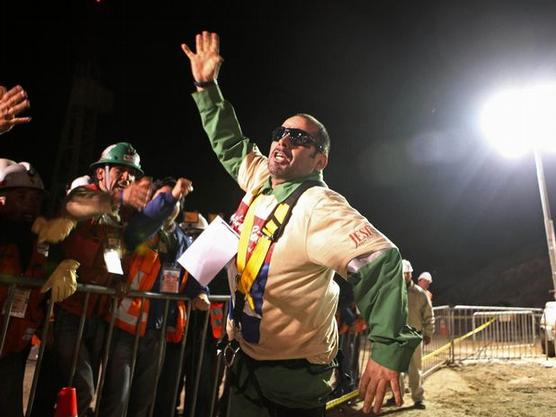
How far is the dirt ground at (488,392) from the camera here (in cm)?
695

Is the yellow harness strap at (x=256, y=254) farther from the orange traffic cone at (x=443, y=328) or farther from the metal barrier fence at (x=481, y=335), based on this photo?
the orange traffic cone at (x=443, y=328)

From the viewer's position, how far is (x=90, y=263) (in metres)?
3.43

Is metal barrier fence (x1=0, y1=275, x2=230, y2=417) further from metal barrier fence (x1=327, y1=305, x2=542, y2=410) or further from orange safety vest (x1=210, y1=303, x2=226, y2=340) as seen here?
metal barrier fence (x1=327, y1=305, x2=542, y2=410)

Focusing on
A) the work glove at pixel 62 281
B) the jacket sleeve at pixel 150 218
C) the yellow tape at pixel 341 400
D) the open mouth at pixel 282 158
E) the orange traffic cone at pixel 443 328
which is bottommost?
the yellow tape at pixel 341 400

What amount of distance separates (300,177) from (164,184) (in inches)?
58.1

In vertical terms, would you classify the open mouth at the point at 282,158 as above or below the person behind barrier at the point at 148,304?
above

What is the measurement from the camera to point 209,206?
2655 cm

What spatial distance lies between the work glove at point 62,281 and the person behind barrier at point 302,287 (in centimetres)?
117

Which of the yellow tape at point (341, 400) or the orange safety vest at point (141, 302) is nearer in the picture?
the orange safety vest at point (141, 302)

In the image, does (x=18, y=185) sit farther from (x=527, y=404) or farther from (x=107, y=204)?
(x=527, y=404)

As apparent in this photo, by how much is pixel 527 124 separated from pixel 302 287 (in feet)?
38.7

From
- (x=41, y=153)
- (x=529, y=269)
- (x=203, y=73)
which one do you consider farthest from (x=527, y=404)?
(x=529, y=269)

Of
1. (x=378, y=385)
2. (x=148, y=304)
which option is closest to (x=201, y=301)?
(x=148, y=304)

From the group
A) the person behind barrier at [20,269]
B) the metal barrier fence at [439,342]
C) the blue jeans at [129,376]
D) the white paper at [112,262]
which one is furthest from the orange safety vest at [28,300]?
the blue jeans at [129,376]
